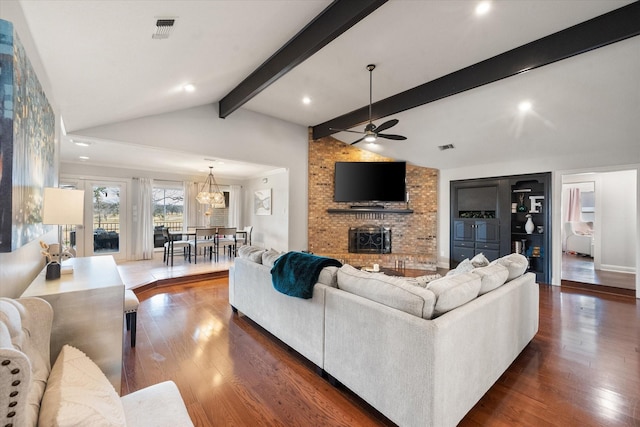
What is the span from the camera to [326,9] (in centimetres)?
276

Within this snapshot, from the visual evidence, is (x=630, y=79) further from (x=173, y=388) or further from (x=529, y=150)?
(x=173, y=388)

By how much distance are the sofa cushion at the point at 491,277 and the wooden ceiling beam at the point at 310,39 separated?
7.66ft

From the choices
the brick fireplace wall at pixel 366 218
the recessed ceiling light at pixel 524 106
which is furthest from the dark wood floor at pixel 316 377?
the brick fireplace wall at pixel 366 218

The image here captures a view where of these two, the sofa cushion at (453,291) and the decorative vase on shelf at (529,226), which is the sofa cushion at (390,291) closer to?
the sofa cushion at (453,291)

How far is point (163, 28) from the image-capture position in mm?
2129

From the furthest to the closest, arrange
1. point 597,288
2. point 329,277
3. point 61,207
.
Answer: point 597,288 → point 329,277 → point 61,207

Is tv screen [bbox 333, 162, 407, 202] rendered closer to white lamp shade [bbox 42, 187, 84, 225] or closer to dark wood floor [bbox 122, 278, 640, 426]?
dark wood floor [bbox 122, 278, 640, 426]

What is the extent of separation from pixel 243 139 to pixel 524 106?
4736mm

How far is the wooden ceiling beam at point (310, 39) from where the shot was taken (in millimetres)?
2527

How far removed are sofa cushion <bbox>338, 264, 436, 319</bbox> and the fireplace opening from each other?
480 cm

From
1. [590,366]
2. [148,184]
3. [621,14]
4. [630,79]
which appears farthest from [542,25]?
[148,184]

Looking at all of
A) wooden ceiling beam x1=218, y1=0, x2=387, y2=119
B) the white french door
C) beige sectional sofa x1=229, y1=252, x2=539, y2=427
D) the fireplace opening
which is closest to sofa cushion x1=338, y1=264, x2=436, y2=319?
beige sectional sofa x1=229, y1=252, x2=539, y2=427

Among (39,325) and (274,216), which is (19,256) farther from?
(274,216)

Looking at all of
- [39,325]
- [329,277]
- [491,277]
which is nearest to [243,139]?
[329,277]
